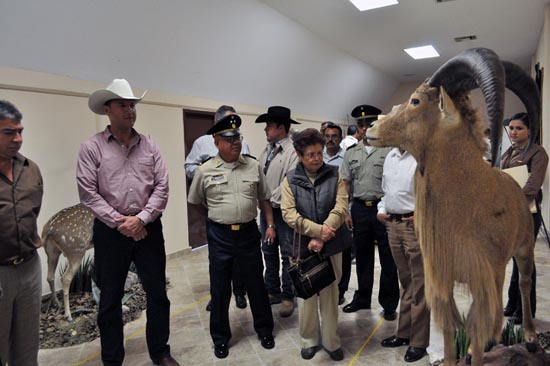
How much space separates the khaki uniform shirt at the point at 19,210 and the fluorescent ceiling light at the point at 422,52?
767 centimetres

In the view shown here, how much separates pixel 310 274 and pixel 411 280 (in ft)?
2.38

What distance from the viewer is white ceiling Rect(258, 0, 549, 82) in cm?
546

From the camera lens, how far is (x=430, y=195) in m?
1.42

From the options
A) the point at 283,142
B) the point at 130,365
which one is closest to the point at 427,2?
the point at 283,142

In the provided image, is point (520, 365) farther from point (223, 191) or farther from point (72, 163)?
point (72, 163)

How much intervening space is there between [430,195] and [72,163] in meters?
3.72

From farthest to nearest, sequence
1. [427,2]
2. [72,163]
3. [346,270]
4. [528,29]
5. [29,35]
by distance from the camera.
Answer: [528,29] → [427,2] → [72,163] → [346,270] → [29,35]

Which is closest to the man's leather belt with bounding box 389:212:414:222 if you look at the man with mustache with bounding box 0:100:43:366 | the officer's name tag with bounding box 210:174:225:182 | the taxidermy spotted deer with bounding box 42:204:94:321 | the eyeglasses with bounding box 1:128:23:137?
the officer's name tag with bounding box 210:174:225:182

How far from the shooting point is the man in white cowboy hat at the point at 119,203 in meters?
2.31

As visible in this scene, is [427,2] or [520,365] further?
[427,2]

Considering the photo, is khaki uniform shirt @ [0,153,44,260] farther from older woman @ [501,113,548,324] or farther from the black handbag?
older woman @ [501,113,548,324]

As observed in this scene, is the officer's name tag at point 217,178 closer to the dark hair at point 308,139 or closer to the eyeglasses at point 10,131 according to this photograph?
the dark hair at point 308,139

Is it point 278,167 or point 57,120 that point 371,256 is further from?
point 57,120

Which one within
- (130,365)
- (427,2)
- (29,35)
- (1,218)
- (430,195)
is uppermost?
(427,2)
